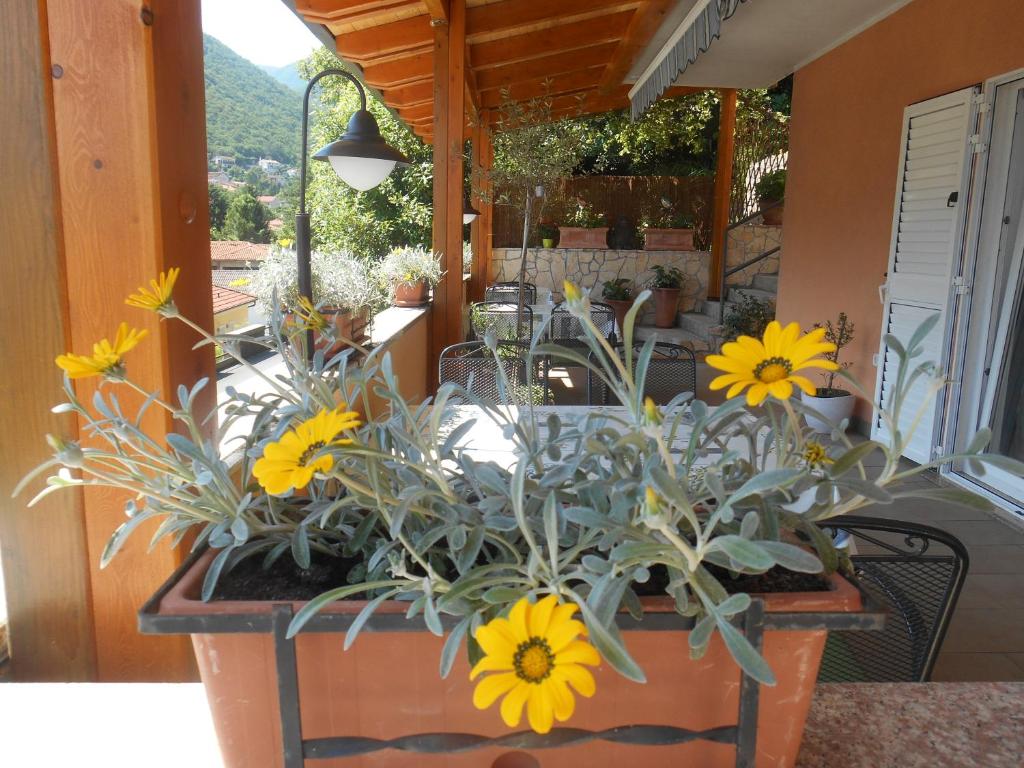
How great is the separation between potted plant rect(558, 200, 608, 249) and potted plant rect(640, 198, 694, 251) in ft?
2.09

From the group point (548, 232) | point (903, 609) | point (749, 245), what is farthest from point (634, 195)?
point (903, 609)

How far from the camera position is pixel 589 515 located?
1.68ft

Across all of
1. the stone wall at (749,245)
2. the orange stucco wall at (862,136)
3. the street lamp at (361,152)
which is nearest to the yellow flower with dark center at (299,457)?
the street lamp at (361,152)

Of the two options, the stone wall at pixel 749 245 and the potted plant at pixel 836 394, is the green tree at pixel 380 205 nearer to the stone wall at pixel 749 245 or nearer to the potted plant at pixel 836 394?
the stone wall at pixel 749 245

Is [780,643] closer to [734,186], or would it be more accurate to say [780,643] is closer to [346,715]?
[346,715]

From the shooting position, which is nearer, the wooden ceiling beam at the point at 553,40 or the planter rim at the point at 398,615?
the planter rim at the point at 398,615

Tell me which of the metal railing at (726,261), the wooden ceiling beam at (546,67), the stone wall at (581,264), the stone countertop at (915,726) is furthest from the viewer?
the stone wall at (581,264)

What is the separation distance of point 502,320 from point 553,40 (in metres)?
2.13

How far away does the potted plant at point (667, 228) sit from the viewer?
1076cm

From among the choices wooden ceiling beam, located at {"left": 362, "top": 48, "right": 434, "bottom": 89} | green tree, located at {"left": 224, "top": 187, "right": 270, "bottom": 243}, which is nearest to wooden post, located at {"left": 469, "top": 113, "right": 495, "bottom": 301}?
wooden ceiling beam, located at {"left": 362, "top": 48, "right": 434, "bottom": 89}

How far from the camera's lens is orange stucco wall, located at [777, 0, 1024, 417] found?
3896 millimetres

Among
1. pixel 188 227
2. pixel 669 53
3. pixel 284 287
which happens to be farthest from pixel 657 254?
pixel 188 227

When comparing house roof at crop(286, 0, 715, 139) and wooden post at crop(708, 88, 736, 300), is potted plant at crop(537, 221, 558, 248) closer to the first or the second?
wooden post at crop(708, 88, 736, 300)

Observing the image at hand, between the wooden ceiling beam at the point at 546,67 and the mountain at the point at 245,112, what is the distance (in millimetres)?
10663
